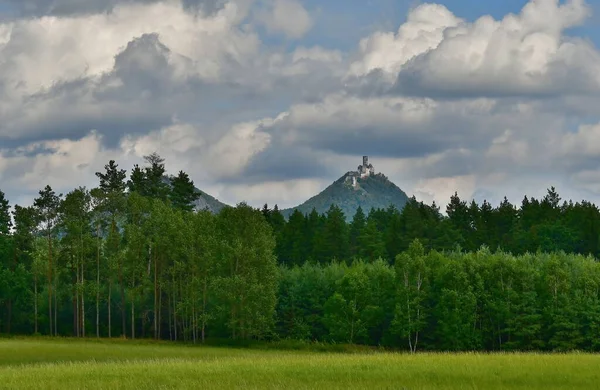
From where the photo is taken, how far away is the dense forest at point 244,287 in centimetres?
10531

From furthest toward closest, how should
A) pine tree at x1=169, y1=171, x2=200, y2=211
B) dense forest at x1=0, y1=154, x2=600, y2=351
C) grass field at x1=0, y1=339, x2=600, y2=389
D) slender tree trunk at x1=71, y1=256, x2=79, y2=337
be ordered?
1. pine tree at x1=169, y1=171, x2=200, y2=211
2. slender tree trunk at x1=71, y1=256, x2=79, y2=337
3. dense forest at x1=0, y1=154, x2=600, y2=351
4. grass field at x1=0, y1=339, x2=600, y2=389

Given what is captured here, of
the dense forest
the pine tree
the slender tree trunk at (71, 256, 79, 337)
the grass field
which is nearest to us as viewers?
the grass field

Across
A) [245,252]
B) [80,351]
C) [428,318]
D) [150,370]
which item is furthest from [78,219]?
[150,370]

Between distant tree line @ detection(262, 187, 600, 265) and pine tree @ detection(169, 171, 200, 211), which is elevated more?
pine tree @ detection(169, 171, 200, 211)

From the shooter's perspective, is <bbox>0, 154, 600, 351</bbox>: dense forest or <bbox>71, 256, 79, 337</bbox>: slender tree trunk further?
<bbox>71, 256, 79, 337</bbox>: slender tree trunk

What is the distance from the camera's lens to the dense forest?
10531cm

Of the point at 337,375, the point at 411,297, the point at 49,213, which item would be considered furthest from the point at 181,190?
the point at 337,375

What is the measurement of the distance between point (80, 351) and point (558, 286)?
58030 mm

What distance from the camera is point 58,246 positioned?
405 feet

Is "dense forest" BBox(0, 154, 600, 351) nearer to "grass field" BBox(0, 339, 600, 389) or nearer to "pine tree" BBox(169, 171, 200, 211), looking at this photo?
"pine tree" BBox(169, 171, 200, 211)

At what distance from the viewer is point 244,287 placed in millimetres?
106875

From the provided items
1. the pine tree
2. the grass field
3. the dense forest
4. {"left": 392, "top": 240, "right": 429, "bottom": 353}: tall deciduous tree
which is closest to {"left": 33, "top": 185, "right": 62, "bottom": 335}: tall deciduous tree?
the dense forest

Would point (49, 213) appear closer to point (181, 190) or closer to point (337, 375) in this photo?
point (181, 190)

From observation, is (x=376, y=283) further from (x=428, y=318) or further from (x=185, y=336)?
(x=185, y=336)
